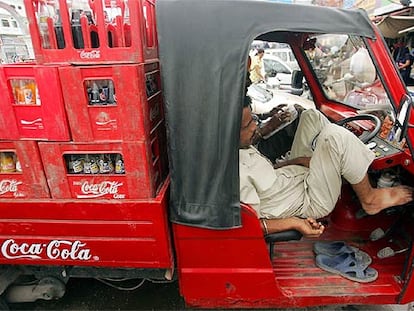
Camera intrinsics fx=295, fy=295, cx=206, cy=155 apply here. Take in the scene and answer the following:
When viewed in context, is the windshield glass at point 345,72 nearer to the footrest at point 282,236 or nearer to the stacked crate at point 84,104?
the footrest at point 282,236

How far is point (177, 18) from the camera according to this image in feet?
4.45

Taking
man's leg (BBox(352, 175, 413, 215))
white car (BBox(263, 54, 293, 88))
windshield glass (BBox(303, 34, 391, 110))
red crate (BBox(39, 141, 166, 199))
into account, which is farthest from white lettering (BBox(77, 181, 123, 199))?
white car (BBox(263, 54, 293, 88))

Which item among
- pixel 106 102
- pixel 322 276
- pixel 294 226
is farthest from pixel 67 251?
pixel 322 276

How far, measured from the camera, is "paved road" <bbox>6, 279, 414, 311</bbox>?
2219mm

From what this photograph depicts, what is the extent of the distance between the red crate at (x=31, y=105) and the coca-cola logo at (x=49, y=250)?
60 centimetres

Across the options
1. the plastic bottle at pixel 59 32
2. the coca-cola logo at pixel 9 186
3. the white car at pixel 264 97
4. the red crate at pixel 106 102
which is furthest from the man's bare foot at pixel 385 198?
the white car at pixel 264 97

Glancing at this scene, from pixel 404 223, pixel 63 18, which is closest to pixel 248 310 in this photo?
pixel 404 223

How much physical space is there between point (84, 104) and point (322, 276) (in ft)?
5.74

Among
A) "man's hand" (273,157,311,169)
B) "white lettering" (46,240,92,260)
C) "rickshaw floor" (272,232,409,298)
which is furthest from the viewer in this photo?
"man's hand" (273,157,311,169)

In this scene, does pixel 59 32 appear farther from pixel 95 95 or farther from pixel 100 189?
pixel 100 189

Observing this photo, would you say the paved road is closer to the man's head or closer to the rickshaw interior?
the rickshaw interior

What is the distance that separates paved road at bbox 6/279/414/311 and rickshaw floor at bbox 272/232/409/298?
0.41 meters

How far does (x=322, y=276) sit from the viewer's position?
1897 millimetres

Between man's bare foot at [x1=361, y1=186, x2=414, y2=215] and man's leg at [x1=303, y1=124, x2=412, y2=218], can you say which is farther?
man's bare foot at [x1=361, y1=186, x2=414, y2=215]
